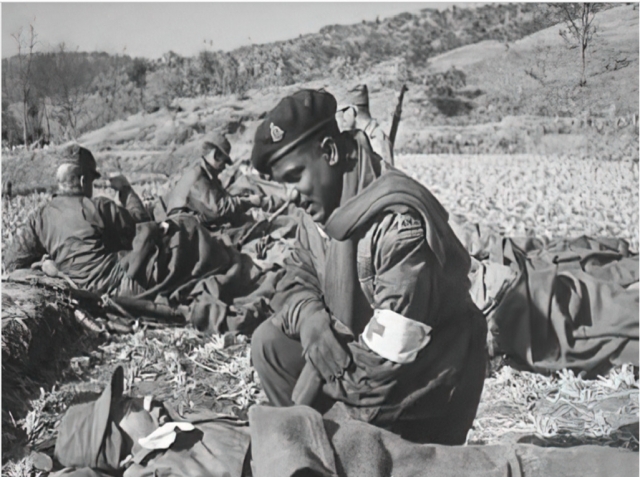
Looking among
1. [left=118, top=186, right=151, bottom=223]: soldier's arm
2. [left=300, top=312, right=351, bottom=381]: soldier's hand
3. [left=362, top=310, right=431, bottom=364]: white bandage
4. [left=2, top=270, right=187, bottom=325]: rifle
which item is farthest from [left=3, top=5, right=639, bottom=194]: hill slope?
[left=362, top=310, right=431, bottom=364]: white bandage

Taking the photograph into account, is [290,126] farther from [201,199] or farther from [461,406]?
[201,199]

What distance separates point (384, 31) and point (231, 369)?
2.03m

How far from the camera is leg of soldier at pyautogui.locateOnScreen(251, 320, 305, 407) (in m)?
3.62

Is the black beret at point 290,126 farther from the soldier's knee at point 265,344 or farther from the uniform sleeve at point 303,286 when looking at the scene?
the soldier's knee at point 265,344

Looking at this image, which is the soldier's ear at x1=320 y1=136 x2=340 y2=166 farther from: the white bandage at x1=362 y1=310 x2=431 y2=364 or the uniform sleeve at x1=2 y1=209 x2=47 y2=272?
the uniform sleeve at x1=2 y1=209 x2=47 y2=272

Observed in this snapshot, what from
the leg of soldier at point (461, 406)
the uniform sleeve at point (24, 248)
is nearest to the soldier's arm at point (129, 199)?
the uniform sleeve at point (24, 248)

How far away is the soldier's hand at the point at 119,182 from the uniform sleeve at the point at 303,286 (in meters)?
1.61

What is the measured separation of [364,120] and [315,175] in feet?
4.08

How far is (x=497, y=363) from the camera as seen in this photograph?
425 cm

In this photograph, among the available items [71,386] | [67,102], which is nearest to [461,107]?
[67,102]

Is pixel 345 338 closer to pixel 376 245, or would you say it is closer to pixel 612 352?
pixel 376 245

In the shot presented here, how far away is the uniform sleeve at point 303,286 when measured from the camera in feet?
11.6

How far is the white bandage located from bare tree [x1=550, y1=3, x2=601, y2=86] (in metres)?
1.97

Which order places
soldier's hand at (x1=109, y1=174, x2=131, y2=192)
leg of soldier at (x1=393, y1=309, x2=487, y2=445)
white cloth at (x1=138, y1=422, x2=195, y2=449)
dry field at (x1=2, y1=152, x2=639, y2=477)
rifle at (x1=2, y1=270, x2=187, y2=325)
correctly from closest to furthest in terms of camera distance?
white cloth at (x1=138, y1=422, x2=195, y2=449)
leg of soldier at (x1=393, y1=309, x2=487, y2=445)
dry field at (x1=2, y1=152, x2=639, y2=477)
rifle at (x1=2, y1=270, x2=187, y2=325)
soldier's hand at (x1=109, y1=174, x2=131, y2=192)
